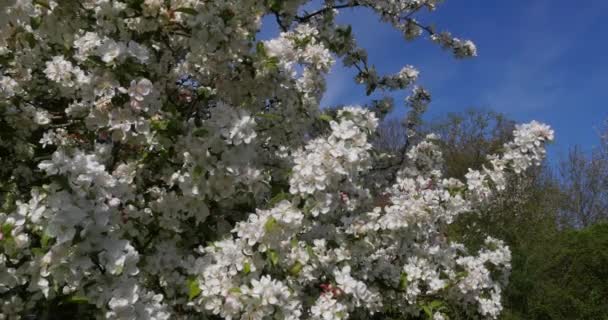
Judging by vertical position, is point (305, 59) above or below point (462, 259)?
above

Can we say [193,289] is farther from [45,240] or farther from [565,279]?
[565,279]

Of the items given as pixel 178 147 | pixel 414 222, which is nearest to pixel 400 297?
pixel 414 222

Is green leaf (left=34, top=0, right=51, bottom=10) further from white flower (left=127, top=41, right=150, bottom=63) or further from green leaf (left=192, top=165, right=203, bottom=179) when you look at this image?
green leaf (left=192, top=165, right=203, bottom=179)

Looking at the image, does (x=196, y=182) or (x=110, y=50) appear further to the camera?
(x=196, y=182)

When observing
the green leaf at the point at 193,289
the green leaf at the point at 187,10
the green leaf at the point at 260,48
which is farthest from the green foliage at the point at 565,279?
the green leaf at the point at 187,10

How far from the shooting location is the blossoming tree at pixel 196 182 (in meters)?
2.13

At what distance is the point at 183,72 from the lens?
323 centimetres

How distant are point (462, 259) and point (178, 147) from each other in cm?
234

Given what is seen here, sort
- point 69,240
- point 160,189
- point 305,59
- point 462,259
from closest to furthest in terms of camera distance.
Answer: point 69,240
point 160,189
point 305,59
point 462,259

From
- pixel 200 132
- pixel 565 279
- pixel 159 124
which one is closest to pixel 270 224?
pixel 200 132

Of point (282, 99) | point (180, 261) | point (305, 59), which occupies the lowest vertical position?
point (180, 261)

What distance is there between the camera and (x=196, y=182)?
258 centimetres

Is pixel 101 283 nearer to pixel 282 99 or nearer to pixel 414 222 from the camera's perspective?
pixel 282 99

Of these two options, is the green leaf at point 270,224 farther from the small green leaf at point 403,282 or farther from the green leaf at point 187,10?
the small green leaf at point 403,282
